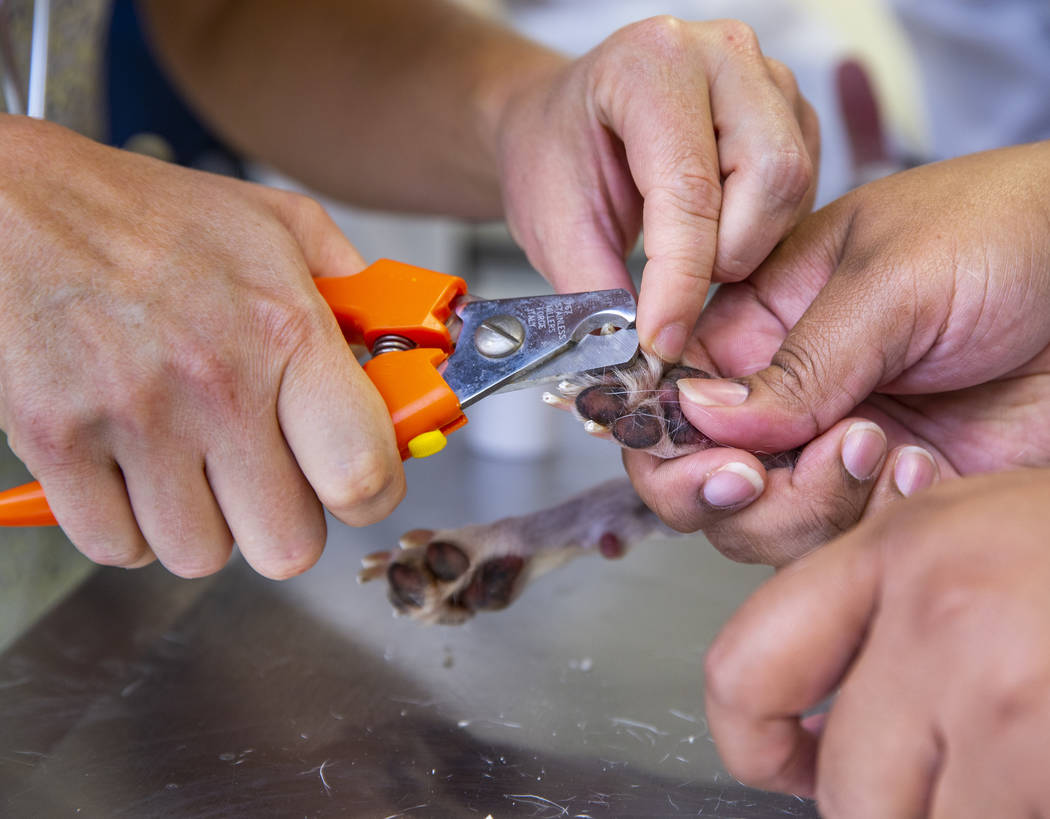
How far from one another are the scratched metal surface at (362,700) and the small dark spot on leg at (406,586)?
1.7 inches

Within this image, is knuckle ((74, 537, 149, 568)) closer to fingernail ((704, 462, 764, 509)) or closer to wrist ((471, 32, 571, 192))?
fingernail ((704, 462, 764, 509))

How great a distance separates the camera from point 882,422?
2.78 feet

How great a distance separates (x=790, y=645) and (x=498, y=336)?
Answer: 1.19ft

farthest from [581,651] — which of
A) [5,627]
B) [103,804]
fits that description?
[5,627]

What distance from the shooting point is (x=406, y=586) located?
2.66 feet

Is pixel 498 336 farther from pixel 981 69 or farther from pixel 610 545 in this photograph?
pixel 981 69

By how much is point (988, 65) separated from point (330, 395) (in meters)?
1.79

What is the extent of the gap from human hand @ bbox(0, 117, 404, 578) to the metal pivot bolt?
0.11 meters

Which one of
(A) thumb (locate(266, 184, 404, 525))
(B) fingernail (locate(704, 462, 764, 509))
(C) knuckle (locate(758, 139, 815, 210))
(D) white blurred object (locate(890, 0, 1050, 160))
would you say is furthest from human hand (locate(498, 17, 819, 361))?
(D) white blurred object (locate(890, 0, 1050, 160))

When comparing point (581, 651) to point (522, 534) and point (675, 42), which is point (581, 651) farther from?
point (675, 42)

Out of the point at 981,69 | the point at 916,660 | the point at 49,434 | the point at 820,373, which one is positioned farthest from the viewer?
the point at 981,69

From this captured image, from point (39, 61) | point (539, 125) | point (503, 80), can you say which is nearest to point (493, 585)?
point (539, 125)

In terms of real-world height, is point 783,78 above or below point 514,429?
above

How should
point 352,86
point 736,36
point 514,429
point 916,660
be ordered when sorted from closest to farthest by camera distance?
point 916,660, point 736,36, point 514,429, point 352,86
